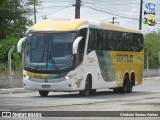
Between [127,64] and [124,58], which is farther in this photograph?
[127,64]

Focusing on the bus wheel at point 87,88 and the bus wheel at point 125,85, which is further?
the bus wheel at point 125,85

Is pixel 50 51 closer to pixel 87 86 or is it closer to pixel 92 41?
pixel 92 41

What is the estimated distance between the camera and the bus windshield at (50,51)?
990 inches

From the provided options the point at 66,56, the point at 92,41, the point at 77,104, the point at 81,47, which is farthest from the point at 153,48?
the point at 77,104

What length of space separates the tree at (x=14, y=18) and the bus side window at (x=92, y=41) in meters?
36.4

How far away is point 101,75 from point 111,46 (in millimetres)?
1805

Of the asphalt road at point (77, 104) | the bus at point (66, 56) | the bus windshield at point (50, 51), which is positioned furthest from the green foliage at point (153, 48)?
the asphalt road at point (77, 104)

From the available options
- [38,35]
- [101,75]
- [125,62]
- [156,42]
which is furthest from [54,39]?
[156,42]

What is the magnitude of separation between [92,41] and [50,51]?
8.56 ft

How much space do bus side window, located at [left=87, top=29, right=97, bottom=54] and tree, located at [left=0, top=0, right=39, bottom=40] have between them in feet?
119

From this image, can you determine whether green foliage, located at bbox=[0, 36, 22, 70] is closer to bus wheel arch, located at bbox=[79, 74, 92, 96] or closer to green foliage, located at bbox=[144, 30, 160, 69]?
bus wheel arch, located at bbox=[79, 74, 92, 96]

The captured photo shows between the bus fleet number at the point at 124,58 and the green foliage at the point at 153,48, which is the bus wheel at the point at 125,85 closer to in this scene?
the bus fleet number at the point at 124,58

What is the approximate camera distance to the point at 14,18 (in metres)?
64.4

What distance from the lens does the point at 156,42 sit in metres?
90.4
